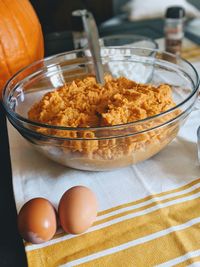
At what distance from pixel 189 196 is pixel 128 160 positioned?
114 mm

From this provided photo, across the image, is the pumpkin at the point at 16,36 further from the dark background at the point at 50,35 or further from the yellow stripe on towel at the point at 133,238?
the yellow stripe on towel at the point at 133,238

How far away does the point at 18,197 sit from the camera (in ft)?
1.69

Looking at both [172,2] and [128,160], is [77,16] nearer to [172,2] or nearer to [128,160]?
[128,160]

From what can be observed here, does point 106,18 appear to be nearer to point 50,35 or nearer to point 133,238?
point 50,35

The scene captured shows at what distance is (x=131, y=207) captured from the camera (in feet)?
1.59

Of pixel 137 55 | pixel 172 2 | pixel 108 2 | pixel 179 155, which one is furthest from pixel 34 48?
pixel 108 2

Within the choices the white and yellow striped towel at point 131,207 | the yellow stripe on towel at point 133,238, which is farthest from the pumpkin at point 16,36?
the yellow stripe on towel at point 133,238

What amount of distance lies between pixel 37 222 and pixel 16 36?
1.83ft

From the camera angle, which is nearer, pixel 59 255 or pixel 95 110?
pixel 59 255

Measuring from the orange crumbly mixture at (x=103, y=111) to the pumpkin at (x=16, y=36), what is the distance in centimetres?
29

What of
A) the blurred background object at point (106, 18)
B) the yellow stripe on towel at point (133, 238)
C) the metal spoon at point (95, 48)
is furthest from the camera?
the blurred background object at point (106, 18)

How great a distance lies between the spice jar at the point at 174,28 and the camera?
3.22 feet

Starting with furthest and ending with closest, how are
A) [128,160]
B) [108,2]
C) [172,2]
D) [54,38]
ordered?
[108,2], [172,2], [54,38], [128,160]

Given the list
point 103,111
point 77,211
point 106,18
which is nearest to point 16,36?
point 103,111
